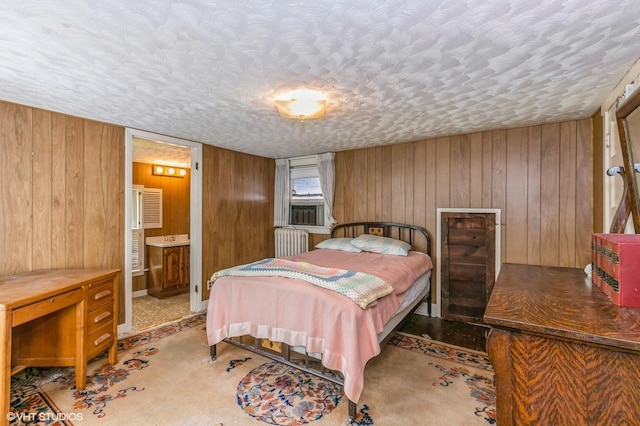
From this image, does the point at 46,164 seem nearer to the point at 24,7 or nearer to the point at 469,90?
the point at 24,7

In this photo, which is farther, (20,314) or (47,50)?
(20,314)

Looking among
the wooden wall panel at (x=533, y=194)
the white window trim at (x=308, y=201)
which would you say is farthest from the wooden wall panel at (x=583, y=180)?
the white window trim at (x=308, y=201)

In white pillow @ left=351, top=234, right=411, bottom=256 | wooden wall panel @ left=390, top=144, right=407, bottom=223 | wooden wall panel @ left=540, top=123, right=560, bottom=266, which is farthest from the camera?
wooden wall panel @ left=390, top=144, right=407, bottom=223

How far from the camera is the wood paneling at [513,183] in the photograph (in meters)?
3.02

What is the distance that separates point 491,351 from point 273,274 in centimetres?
180

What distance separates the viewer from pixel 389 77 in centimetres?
196

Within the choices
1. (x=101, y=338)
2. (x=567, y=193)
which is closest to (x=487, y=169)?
(x=567, y=193)

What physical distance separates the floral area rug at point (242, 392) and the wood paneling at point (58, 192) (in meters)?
1.01

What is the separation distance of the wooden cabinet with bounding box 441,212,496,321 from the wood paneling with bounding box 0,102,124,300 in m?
3.93

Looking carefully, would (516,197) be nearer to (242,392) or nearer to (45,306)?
(242,392)

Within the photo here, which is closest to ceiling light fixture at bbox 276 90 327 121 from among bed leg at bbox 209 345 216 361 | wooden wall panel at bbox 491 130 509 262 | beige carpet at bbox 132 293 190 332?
bed leg at bbox 209 345 216 361

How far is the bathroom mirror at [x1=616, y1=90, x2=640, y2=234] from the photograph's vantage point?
127cm

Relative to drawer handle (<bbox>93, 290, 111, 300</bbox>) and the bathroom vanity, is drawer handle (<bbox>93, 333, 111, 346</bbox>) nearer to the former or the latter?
drawer handle (<bbox>93, 290, 111, 300</bbox>)

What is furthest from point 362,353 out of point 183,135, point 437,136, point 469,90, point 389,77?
point 183,135
